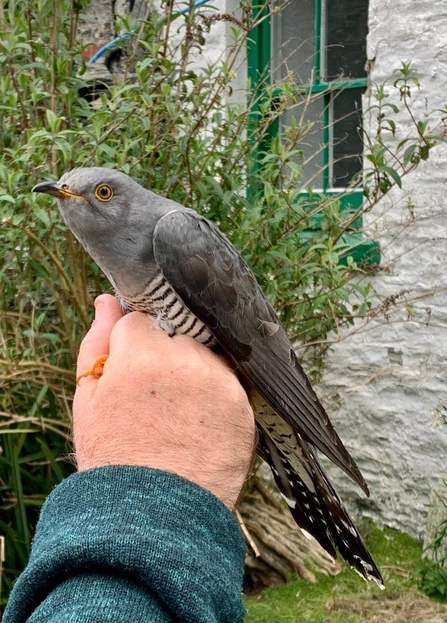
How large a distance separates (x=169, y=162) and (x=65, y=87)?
1.62 feet

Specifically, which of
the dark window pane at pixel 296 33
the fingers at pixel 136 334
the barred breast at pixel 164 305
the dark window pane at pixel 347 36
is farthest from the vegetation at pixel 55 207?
the dark window pane at pixel 296 33

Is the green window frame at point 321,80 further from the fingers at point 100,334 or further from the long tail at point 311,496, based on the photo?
the fingers at point 100,334

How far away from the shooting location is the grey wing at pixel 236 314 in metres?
2.01

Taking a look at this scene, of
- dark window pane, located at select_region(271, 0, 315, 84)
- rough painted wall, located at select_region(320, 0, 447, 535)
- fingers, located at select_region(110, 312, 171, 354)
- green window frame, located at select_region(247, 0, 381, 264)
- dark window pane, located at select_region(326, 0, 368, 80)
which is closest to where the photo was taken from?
fingers, located at select_region(110, 312, 171, 354)

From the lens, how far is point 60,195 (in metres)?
1.99

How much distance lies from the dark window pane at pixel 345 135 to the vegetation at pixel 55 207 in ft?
3.97

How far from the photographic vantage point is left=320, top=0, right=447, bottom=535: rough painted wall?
3812 millimetres

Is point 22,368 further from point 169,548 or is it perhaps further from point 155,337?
point 169,548

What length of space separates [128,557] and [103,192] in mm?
1261

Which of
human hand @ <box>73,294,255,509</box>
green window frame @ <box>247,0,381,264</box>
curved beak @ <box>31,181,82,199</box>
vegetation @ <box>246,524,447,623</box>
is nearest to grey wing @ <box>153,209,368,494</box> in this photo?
curved beak @ <box>31,181,82,199</box>

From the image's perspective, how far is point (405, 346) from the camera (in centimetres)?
399

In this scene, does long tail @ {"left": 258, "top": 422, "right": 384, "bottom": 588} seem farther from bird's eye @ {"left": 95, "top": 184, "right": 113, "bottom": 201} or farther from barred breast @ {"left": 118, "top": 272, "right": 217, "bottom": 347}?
bird's eye @ {"left": 95, "top": 184, "right": 113, "bottom": 201}

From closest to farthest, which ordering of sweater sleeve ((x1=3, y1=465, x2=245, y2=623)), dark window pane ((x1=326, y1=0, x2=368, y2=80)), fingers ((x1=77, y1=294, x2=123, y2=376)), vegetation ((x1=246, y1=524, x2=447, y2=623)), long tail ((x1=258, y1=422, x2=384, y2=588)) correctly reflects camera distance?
1. sweater sleeve ((x1=3, y1=465, x2=245, y2=623))
2. fingers ((x1=77, y1=294, x2=123, y2=376))
3. long tail ((x1=258, y1=422, x2=384, y2=588))
4. vegetation ((x1=246, y1=524, x2=447, y2=623))
5. dark window pane ((x1=326, y1=0, x2=368, y2=80))

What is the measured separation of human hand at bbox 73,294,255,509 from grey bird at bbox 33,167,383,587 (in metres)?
0.35
